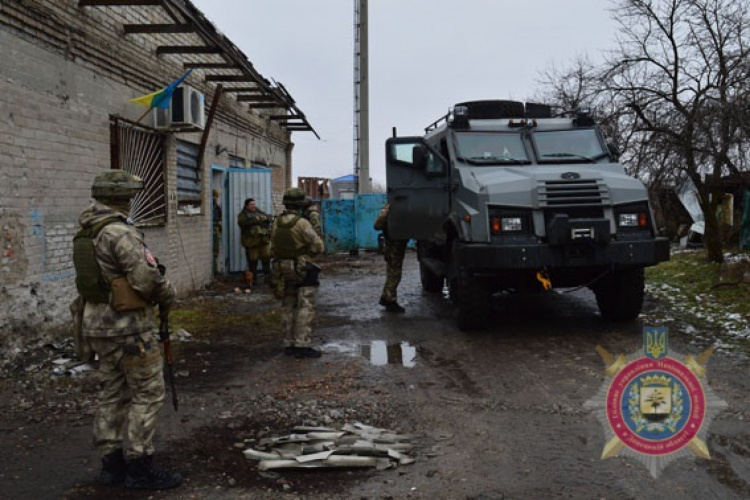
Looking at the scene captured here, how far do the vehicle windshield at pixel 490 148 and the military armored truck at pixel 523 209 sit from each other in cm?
1

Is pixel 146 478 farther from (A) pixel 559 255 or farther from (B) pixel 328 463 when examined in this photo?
(A) pixel 559 255

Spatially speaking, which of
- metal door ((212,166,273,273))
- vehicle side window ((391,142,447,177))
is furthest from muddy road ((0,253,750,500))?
metal door ((212,166,273,273))

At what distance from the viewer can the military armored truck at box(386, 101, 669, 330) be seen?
651cm

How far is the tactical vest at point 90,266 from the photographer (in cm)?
346

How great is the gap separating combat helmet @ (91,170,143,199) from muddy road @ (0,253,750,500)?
1.52 metres

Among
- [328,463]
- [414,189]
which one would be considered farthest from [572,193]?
[328,463]

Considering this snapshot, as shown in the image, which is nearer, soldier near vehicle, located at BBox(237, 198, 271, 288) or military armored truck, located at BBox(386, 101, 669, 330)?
military armored truck, located at BBox(386, 101, 669, 330)

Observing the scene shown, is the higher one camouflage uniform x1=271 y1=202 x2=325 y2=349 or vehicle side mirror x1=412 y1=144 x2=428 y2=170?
vehicle side mirror x1=412 y1=144 x2=428 y2=170

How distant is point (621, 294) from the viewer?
7.34m


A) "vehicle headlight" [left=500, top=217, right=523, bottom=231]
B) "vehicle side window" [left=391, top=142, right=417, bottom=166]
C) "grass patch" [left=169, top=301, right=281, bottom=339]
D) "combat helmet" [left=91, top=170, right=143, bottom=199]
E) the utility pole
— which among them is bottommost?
"grass patch" [left=169, top=301, right=281, bottom=339]

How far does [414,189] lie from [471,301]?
198 centimetres

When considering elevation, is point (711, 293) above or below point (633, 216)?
below

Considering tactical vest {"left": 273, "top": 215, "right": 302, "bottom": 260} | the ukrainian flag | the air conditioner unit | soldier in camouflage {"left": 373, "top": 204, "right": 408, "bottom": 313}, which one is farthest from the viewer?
the air conditioner unit

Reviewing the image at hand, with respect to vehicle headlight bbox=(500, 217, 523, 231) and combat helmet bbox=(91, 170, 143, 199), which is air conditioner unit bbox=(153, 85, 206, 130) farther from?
combat helmet bbox=(91, 170, 143, 199)
